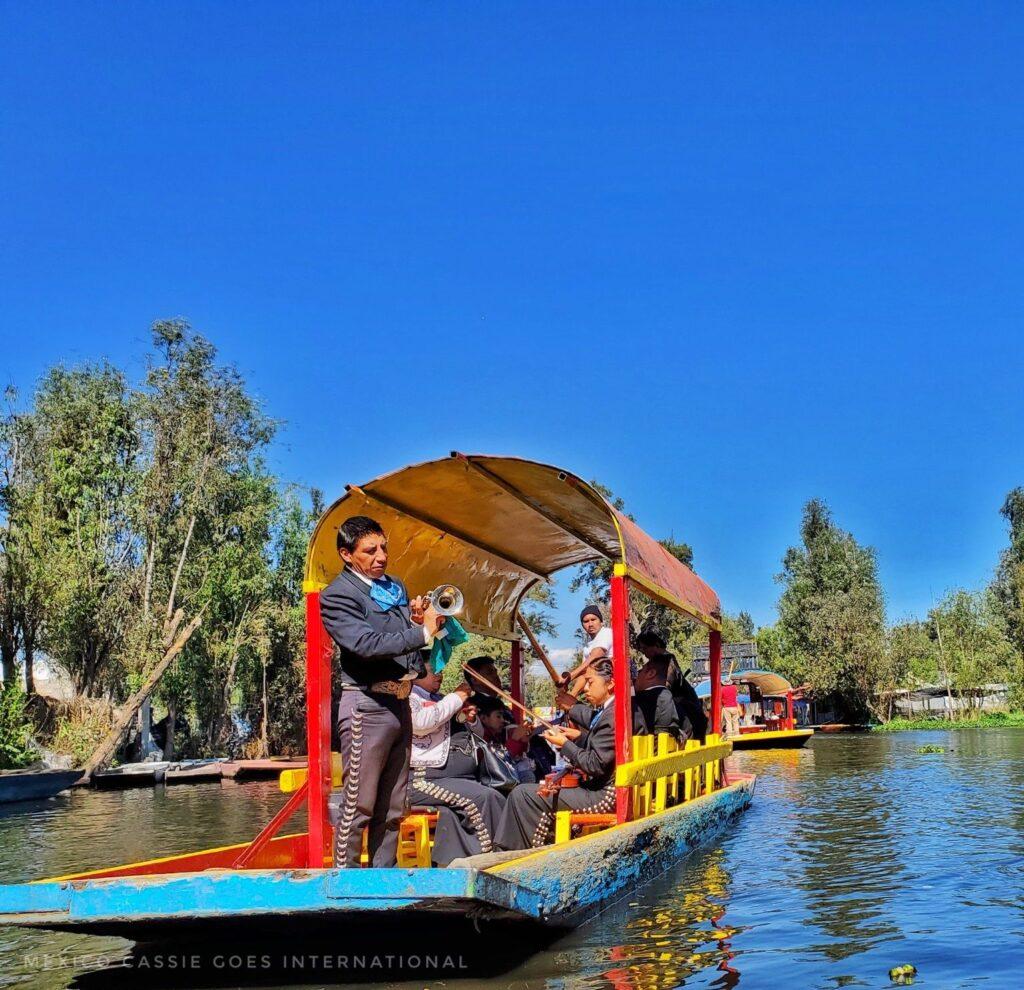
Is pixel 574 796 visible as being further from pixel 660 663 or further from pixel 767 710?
pixel 767 710

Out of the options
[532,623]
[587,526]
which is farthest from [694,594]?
[532,623]

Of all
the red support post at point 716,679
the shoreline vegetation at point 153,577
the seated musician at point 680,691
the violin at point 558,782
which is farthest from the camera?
the shoreline vegetation at point 153,577

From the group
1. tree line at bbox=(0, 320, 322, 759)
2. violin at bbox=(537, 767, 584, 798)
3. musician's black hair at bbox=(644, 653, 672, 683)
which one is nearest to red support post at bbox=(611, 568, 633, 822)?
violin at bbox=(537, 767, 584, 798)

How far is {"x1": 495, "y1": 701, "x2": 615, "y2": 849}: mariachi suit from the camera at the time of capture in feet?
22.4

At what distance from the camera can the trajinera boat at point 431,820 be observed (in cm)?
482

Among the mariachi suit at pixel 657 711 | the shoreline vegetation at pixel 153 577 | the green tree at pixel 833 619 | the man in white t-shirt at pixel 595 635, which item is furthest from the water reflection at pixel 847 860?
the green tree at pixel 833 619

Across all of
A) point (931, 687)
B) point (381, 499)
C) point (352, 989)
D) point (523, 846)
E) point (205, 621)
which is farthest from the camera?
point (931, 687)

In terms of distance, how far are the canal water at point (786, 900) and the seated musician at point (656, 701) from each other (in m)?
1.05

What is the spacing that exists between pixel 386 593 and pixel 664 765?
3.14 m

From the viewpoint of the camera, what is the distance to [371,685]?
5441 mm

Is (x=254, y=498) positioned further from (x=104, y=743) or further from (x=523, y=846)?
(x=523, y=846)

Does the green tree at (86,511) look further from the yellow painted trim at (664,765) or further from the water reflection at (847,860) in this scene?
the yellow painted trim at (664,765)

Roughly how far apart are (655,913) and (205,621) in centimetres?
2618

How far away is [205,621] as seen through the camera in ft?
103
